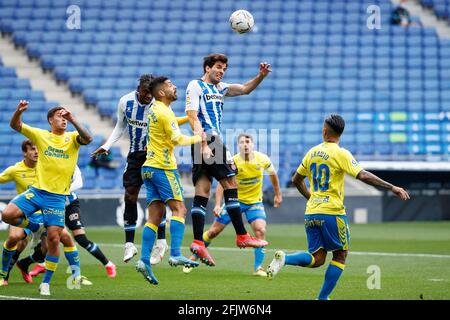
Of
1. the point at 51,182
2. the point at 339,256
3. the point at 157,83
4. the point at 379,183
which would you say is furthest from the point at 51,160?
the point at 379,183

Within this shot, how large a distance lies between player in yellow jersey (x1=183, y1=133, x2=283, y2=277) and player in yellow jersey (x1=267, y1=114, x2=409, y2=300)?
384cm

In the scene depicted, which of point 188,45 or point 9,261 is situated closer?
point 9,261

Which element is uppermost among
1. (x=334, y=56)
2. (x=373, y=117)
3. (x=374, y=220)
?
(x=334, y=56)

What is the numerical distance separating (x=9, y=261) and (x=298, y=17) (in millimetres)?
22758

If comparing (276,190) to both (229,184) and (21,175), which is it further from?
(21,175)

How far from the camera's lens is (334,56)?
3259cm

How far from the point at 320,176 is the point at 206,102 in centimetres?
235

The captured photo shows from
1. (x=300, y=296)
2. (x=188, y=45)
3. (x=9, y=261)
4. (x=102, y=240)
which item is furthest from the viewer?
(x=188, y=45)

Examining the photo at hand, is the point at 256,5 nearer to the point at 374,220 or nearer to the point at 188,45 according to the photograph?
the point at 188,45

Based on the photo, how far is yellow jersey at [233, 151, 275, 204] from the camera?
1491 cm

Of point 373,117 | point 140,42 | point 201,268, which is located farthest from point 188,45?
point 201,268

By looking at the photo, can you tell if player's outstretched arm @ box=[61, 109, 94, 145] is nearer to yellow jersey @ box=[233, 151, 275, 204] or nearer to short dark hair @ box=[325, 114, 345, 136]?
short dark hair @ box=[325, 114, 345, 136]

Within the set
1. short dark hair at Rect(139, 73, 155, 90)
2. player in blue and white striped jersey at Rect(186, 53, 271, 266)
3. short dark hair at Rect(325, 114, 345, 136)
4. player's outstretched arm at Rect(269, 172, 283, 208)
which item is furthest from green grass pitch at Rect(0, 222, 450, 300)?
short dark hair at Rect(139, 73, 155, 90)

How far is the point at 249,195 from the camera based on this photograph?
14906 mm
